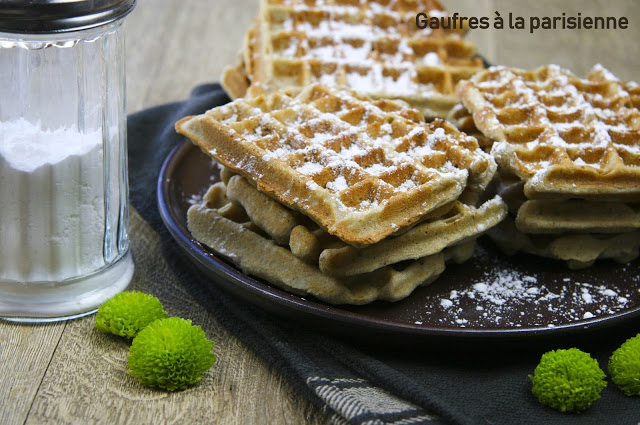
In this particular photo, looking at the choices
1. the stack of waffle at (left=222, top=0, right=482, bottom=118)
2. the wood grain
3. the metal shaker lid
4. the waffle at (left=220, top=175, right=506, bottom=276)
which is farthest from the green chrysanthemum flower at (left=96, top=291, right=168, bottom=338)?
the stack of waffle at (left=222, top=0, right=482, bottom=118)

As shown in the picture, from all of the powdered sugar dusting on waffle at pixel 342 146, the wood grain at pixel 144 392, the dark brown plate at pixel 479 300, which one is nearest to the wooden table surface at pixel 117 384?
the wood grain at pixel 144 392

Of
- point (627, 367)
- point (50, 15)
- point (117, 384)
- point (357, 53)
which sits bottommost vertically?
point (117, 384)

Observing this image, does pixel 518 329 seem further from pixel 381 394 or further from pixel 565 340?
pixel 381 394

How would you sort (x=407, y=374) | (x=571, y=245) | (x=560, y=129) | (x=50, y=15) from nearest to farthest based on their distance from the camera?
(x=50, y=15) → (x=407, y=374) → (x=571, y=245) → (x=560, y=129)

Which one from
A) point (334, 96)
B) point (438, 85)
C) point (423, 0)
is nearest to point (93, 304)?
point (334, 96)

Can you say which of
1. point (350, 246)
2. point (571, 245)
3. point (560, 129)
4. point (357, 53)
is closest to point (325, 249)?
point (350, 246)

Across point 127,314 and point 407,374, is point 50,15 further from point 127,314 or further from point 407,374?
point 407,374

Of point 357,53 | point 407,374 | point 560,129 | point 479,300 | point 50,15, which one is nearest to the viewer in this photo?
point 50,15

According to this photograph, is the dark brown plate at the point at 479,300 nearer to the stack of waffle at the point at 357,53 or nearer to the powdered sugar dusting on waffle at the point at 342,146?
the powdered sugar dusting on waffle at the point at 342,146
